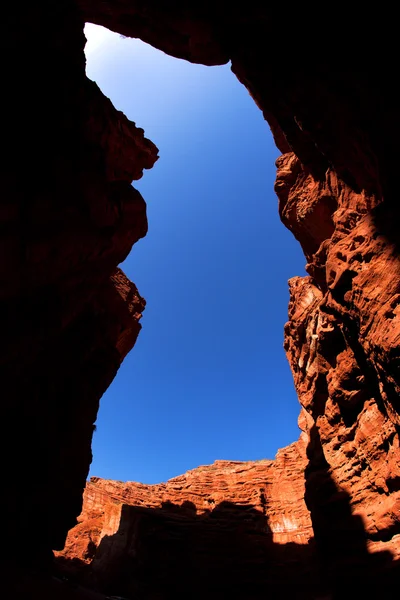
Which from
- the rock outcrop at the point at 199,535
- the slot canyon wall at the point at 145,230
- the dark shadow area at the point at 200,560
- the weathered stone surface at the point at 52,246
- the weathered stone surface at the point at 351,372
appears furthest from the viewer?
the rock outcrop at the point at 199,535

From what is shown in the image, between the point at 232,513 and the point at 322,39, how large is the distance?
3182 cm

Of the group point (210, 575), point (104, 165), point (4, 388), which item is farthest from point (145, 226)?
point (210, 575)

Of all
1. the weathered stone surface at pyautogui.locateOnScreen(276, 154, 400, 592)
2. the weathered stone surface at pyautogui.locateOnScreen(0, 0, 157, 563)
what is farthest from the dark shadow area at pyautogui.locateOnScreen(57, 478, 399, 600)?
the weathered stone surface at pyautogui.locateOnScreen(0, 0, 157, 563)

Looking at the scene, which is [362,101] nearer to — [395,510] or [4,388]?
[395,510]

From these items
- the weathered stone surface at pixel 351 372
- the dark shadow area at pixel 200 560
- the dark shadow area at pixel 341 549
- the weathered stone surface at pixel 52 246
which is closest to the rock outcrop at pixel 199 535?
the dark shadow area at pixel 200 560

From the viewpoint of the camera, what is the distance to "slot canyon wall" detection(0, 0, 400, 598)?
10.1m

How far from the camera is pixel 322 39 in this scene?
440 inches

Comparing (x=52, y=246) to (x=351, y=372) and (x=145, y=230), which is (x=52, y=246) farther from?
(x=351, y=372)

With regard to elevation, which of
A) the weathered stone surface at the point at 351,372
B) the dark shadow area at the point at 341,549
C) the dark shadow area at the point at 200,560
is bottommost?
the dark shadow area at the point at 200,560

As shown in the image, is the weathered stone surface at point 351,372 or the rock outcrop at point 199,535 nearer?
the weathered stone surface at point 351,372

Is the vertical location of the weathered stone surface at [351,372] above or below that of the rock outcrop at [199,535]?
above

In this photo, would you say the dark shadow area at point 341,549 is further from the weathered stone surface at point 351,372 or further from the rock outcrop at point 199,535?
the rock outcrop at point 199,535

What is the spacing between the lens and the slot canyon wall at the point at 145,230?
10.1 meters

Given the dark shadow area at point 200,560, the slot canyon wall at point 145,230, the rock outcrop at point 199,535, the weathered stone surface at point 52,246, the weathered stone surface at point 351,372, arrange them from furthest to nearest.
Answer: the rock outcrop at point 199,535, the dark shadow area at point 200,560, the weathered stone surface at point 52,246, the slot canyon wall at point 145,230, the weathered stone surface at point 351,372
